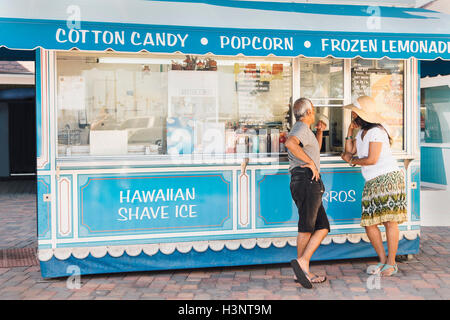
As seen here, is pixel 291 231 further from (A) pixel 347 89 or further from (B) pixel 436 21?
(B) pixel 436 21

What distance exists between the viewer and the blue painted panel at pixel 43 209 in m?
5.35

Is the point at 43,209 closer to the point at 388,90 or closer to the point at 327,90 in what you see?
the point at 327,90

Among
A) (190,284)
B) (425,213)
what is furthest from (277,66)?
(425,213)

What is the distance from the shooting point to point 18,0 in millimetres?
4785

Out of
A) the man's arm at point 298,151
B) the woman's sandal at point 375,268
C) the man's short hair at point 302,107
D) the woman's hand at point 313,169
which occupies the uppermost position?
the man's short hair at point 302,107

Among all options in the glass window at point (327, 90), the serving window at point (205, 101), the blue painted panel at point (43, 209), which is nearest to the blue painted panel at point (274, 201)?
the serving window at point (205, 101)

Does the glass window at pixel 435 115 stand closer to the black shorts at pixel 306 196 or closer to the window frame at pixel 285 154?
the window frame at pixel 285 154

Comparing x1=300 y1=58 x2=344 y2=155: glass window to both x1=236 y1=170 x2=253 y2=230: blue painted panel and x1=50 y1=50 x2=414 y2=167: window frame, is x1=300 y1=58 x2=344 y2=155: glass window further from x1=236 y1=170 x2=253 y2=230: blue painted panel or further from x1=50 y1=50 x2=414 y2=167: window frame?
x1=236 y1=170 x2=253 y2=230: blue painted panel

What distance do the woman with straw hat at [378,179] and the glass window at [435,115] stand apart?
15.9 feet

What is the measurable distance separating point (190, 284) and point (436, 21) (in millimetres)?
3711

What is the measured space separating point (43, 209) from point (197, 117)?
1.96 metres

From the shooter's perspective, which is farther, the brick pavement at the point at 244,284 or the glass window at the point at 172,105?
the glass window at the point at 172,105

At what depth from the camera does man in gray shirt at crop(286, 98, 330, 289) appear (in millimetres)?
5047

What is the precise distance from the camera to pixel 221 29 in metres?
5.03
